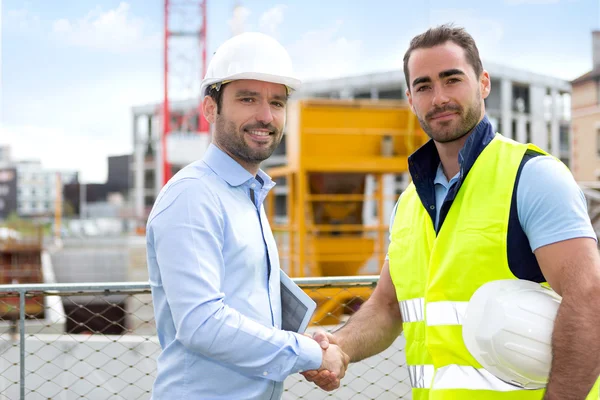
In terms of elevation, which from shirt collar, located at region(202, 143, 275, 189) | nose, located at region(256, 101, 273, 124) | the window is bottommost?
shirt collar, located at region(202, 143, 275, 189)

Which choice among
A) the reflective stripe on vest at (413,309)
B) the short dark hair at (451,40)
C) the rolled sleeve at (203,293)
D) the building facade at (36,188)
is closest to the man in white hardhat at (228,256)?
the rolled sleeve at (203,293)

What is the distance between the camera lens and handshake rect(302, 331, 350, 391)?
2.07m

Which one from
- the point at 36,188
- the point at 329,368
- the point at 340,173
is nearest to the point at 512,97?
the point at 340,173

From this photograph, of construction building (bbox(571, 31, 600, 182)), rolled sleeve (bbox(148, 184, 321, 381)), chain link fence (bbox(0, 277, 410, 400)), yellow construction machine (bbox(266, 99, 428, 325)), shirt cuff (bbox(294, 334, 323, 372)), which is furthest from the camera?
construction building (bbox(571, 31, 600, 182))

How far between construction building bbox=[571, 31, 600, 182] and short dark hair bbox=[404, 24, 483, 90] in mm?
→ 28456

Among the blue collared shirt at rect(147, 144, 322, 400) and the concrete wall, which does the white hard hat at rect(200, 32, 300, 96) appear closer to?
the blue collared shirt at rect(147, 144, 322, 400)

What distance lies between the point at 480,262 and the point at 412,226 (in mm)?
386

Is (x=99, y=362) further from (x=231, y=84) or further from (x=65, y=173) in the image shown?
(x=65, y=173)

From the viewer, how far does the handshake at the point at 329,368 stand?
6.78 feet

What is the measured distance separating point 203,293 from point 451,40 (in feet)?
3.57

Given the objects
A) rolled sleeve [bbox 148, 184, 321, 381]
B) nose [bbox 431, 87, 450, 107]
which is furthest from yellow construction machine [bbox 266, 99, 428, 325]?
→ rolled sleeve [bbox 148, 184, 321, 381]

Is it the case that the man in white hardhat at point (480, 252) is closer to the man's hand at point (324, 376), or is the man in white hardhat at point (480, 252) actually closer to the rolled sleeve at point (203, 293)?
the man's hand at point (324, 376)

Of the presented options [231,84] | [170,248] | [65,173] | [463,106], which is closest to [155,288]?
[170,248]

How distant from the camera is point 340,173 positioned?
1024cm
